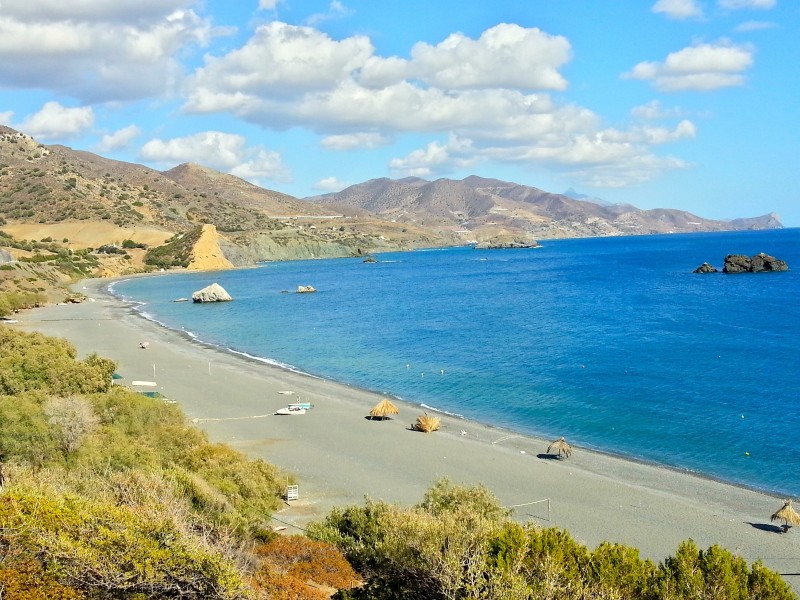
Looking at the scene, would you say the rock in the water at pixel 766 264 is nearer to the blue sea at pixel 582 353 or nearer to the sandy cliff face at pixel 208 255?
the blue sea at pixel 582 353

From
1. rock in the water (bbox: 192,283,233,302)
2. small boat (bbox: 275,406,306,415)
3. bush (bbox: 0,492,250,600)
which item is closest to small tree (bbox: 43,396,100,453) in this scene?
bush (bbox: 0,492,250,600)

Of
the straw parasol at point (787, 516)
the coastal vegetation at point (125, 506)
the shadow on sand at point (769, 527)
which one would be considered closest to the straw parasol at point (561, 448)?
the shadow on sand at point (769, 527)

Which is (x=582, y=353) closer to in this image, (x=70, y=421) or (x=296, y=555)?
(x=70, y=421)

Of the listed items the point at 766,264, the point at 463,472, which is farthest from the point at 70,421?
the point at 766,264

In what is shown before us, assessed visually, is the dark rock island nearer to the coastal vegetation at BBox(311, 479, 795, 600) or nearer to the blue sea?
the blue sea

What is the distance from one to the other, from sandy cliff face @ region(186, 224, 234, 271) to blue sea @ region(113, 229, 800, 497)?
140ft

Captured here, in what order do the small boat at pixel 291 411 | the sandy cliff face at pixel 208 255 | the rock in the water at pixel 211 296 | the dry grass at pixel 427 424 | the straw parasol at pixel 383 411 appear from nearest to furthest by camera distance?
1. the dry grass at pixel 427 424
2. the straw parasol at pixel 383 411
3. the small boat at pixel 291 411
4. the rock in the water at pixel 211 296
5. the sandy cliff face at pixel 208 255

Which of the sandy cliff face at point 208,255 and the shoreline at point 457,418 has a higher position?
the sandy cliff face at point 208,255

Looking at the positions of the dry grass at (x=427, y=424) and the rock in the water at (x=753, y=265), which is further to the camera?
the rock in the water at (x=753, y=265)

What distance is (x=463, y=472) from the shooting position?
67.4ft

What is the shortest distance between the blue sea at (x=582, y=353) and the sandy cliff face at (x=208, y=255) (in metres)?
42.6

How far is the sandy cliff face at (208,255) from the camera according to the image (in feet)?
430

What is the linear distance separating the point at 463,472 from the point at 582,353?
2125cm

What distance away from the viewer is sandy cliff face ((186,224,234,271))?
131 meters
